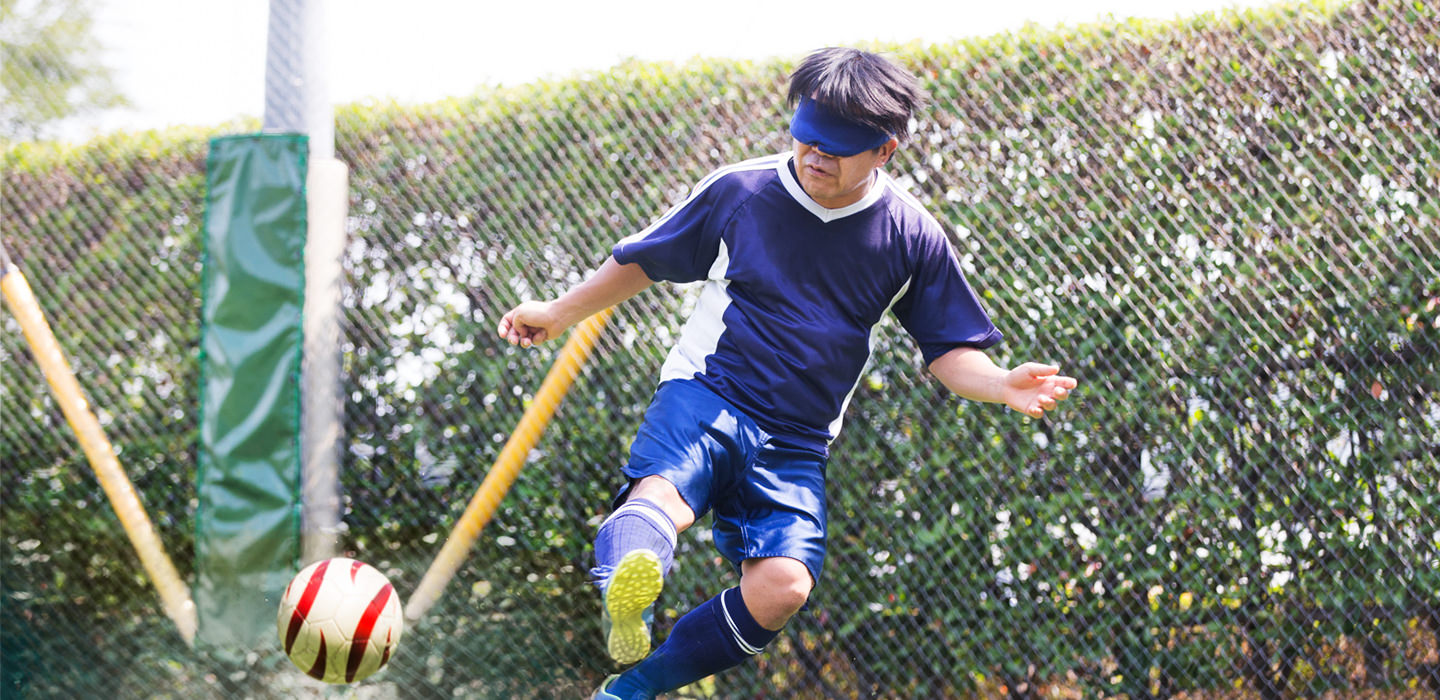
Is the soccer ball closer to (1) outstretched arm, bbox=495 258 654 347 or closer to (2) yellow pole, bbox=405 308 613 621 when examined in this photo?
(1) outstretched arm, bbox=495 258 654 347

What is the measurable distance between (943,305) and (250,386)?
111 inches

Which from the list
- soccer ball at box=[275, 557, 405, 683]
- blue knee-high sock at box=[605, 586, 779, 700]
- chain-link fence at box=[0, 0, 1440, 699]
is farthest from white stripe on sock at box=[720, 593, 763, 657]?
chain-link fence at box=[0, 0, 1440, 699]

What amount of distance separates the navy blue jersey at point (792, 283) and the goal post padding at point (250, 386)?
6.91 feet

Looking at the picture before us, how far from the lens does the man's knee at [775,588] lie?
246cm

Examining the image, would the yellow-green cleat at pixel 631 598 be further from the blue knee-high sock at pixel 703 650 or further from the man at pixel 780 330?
the blue knee-high sock at pixel 703 650

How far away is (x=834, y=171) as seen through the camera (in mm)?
2480

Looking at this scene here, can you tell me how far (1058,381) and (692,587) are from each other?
6.50 feet

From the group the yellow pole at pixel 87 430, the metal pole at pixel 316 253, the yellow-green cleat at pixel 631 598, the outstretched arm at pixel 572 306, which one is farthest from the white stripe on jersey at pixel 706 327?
the yellow pole at pixel 87 430

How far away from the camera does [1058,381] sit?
7.81ft

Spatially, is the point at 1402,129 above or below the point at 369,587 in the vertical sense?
below

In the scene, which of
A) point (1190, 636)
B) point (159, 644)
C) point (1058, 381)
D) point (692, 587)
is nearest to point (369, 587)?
point (692, 587)

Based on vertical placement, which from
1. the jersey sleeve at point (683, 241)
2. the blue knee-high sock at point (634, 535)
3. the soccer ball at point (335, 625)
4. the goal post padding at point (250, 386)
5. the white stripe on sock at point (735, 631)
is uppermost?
the goal post padding at point (250, 386)

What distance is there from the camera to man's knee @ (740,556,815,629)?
2.46 meters

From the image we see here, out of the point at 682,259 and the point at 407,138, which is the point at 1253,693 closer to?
the point at 682,259
